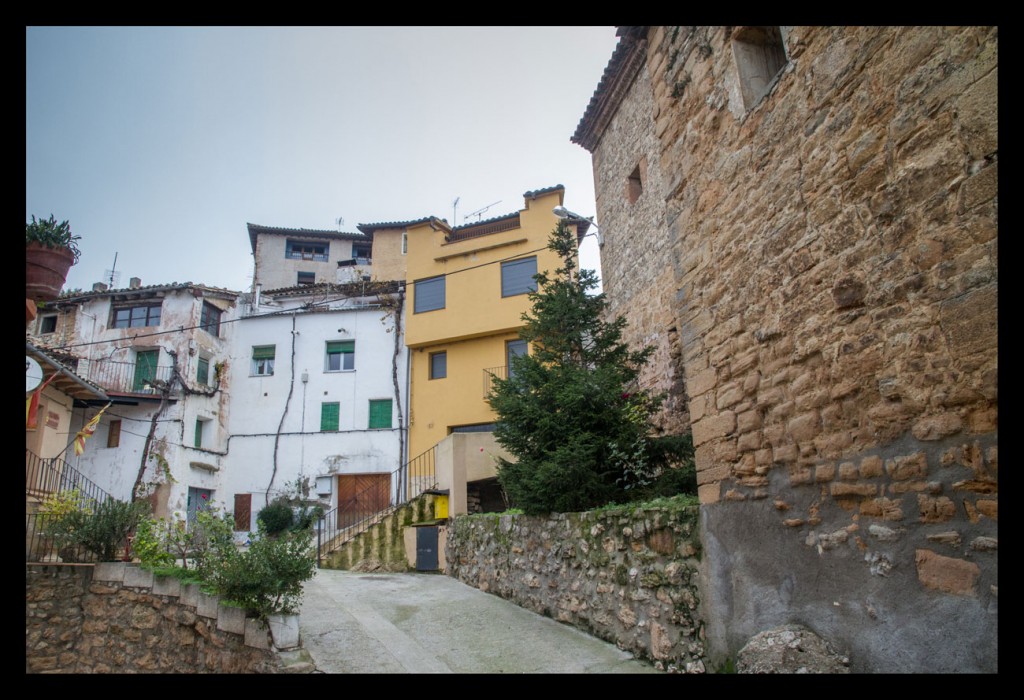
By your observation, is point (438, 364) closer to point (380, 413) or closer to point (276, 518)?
point (380, 413)

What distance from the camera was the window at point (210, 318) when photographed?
74.9 feet

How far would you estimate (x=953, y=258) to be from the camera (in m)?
2.99

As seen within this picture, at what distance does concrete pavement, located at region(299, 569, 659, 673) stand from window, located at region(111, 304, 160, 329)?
56.9 feet

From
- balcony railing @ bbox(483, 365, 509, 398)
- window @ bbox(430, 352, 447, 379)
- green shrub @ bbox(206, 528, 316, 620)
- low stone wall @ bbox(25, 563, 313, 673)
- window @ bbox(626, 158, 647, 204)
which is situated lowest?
low stone wall @ bbox(25, 563, 313, 673)

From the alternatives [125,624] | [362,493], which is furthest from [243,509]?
[125,624]

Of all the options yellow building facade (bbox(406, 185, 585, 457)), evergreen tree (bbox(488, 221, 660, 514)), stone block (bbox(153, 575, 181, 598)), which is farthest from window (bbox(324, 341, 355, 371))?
stone block (bbox(153, 575, 181, 598))

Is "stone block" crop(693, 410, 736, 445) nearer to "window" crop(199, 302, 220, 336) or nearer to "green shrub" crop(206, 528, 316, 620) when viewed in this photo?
"green shrub" crop(206, 528, 316, 620)

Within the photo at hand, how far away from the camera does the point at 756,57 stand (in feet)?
15.3

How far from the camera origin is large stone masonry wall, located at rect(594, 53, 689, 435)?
10.4m

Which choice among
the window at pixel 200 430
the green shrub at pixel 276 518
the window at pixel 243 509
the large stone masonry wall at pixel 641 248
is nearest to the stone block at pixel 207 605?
the large stone masonry wall at pixel 641 248

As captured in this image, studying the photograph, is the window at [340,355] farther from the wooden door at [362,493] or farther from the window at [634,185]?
the window at [634,185]

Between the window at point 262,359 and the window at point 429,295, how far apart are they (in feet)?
19.3

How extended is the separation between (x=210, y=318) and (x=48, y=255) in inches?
729
